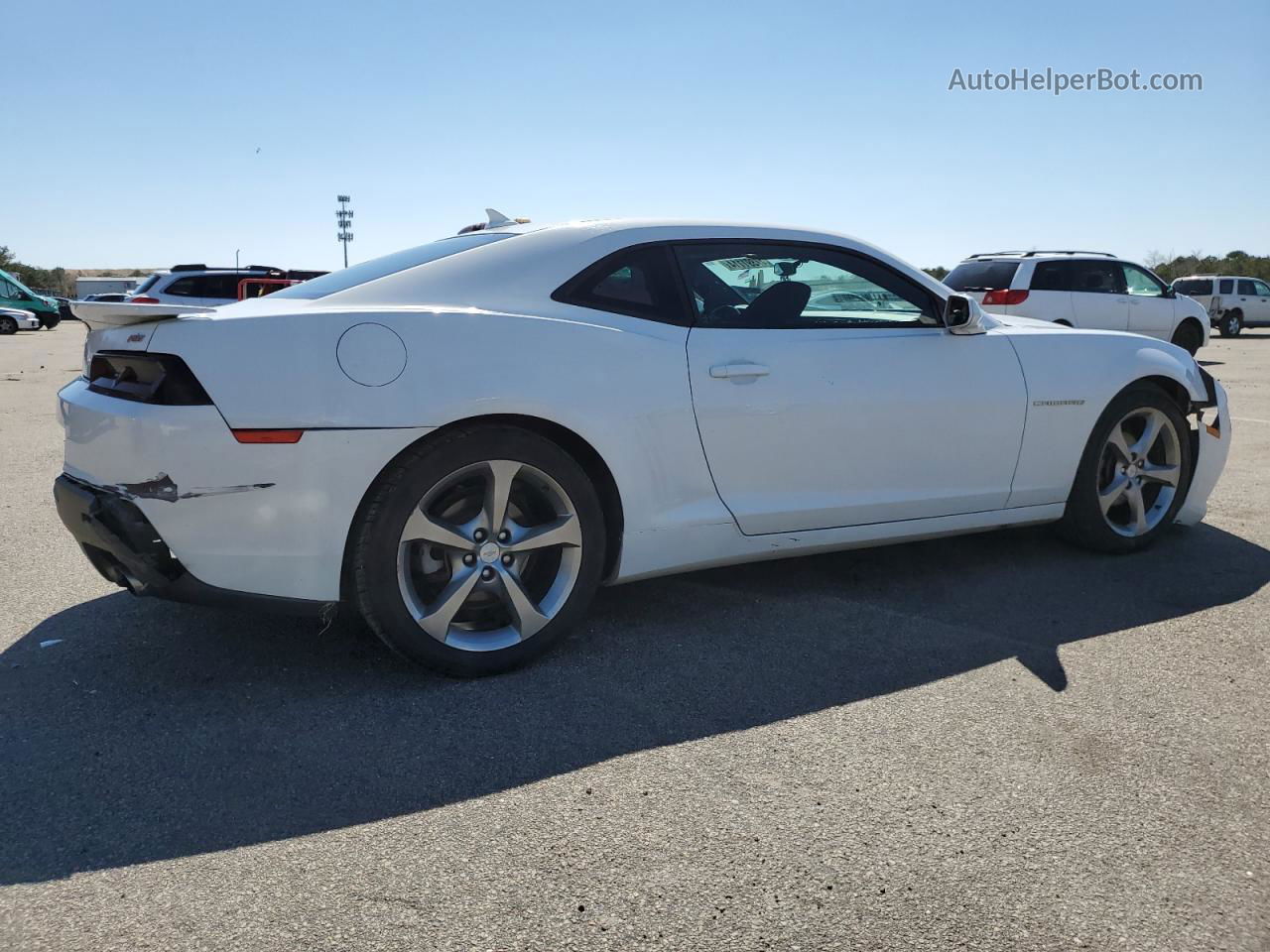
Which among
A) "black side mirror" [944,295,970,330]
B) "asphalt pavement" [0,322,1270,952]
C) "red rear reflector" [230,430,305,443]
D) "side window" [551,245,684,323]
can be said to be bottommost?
"asphalt pavement" [0,322,1270,952]

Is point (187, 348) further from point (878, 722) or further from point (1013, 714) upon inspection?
point (1013, 714)

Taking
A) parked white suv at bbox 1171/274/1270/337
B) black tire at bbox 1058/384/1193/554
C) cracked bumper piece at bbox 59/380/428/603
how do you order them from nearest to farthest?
cracked bumper piece at bbox 59/380/428/603 < black tire at bbox 1058/384/1193/554 < parked white suv at bbox 1171/274/1270/337

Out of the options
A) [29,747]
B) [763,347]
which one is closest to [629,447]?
[763,347]

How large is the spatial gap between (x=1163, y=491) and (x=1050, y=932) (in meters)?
3.48

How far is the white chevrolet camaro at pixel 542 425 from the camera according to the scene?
120 inches

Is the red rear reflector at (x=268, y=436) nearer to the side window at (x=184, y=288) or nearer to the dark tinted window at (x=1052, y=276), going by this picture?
the dark tinted window at (x=1052, y=276)

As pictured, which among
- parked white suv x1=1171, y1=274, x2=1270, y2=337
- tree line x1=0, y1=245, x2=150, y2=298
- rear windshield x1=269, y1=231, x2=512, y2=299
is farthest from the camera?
tree line x1=0, y1=245, x2=150, y2=298

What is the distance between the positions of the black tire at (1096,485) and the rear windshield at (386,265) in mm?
2786

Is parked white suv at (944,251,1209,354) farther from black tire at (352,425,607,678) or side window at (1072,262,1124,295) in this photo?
black tire at (352,425,607,678)

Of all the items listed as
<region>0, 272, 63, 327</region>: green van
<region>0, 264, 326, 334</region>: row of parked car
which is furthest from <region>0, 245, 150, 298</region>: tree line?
<region>0, 264, 326, 334</region>: row of parked car

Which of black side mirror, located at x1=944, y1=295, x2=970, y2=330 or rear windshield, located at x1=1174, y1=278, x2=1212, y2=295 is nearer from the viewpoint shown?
black side mirror, located at x1=944, y1=295, x2=970, y2=330

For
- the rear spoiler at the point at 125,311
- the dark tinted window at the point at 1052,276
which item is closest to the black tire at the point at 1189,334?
the dark tinted window at the point at 1052,276

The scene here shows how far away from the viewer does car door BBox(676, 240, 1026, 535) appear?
12.3 ft

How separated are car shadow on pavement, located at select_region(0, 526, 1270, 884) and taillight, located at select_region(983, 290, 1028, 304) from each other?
9990 millimetres
